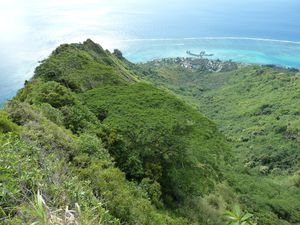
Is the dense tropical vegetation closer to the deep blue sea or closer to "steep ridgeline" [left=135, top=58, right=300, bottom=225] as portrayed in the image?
"steep ridgeline" [left=135, top=58, right=300, bottom=225]

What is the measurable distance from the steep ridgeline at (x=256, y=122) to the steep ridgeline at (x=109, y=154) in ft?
16.5

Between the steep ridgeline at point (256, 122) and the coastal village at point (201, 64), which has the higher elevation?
the coastal village at point (201, 64)

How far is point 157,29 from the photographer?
4865 inches

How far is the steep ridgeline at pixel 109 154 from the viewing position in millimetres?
5188

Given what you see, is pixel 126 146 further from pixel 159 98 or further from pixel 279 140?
pixel 279 140

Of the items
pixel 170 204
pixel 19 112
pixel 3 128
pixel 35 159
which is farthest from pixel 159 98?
pixel 35 159

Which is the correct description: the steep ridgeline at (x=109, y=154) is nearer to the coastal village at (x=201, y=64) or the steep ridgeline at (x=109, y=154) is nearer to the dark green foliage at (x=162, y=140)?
the dark green foliage at (x=162, y=140)

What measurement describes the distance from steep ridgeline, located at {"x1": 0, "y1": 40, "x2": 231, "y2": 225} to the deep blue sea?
128ft

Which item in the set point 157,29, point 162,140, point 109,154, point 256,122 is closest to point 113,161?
point 109,154

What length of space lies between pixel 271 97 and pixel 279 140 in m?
21.5

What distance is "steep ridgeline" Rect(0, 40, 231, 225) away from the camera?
5.19 meters

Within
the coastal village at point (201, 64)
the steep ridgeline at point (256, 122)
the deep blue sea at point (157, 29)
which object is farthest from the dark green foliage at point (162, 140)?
the coastal village at point (201, 64)

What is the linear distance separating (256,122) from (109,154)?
1813 inches

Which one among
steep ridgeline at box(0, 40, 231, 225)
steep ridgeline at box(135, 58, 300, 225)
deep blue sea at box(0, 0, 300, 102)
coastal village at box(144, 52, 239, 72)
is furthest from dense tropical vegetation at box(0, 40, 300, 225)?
coastal village at box(144, 52, 239, 72)
